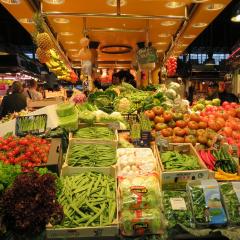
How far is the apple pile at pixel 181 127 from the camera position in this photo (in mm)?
3988

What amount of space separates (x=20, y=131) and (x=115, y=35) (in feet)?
23.6

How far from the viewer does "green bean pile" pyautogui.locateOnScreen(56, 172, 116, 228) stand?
8.36 feet

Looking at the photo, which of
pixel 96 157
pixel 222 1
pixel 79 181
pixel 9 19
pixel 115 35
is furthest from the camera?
pixel 9 19

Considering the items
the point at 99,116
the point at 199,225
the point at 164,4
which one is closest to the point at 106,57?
the point at 164,4

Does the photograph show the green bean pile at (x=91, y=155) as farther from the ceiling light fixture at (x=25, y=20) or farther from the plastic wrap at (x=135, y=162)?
the ceiling light fixture at (x=25, y=20)

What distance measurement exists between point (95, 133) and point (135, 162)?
83 centimetres

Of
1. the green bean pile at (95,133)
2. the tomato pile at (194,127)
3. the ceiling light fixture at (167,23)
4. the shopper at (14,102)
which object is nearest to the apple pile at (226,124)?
the tomato pile at (194,127)

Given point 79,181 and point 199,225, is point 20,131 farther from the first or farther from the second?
point 199,225

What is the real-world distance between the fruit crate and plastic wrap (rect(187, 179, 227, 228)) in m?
2.01

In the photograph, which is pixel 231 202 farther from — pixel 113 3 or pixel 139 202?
pixel 113 3

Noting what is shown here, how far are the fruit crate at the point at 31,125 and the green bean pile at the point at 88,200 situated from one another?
108 cm

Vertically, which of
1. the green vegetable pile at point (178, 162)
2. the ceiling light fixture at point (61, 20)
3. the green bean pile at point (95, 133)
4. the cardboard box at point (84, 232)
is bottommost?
the cardboard box at point (84, 232)

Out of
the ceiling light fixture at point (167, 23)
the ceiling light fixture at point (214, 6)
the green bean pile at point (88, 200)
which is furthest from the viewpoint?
the ceiling light fixture at point (167, 23)

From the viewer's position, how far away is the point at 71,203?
2.70 metres
